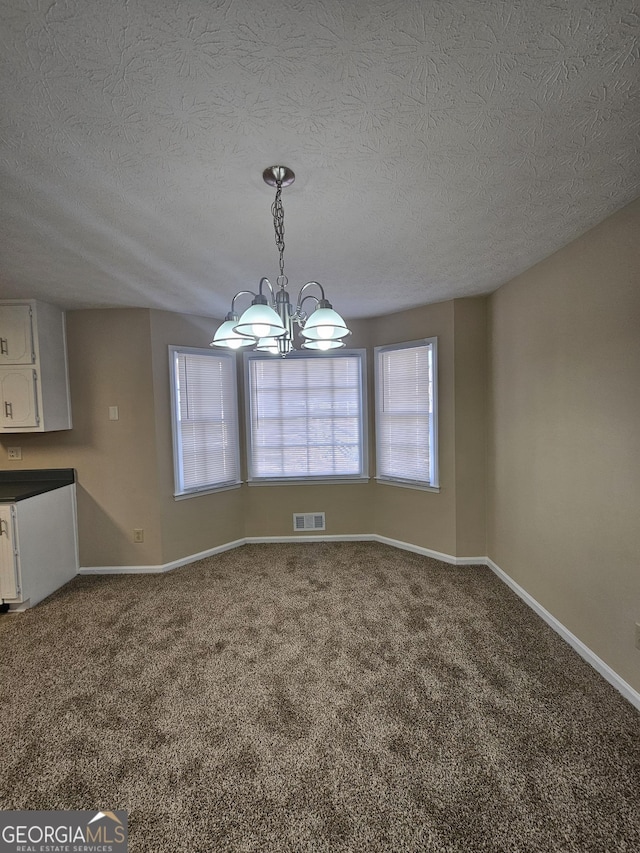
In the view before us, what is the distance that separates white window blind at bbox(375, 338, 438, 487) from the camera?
366cm

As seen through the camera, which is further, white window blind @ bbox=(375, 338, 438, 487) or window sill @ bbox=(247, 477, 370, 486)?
window sill @ bbox=(247, 477, 370, 486)

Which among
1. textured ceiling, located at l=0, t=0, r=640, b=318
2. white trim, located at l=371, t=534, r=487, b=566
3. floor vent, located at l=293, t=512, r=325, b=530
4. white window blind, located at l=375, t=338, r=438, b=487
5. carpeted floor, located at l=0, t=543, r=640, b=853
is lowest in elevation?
carpeted floor, located at l=0, t=543, r=640, b=853

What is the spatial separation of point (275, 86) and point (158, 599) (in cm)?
336

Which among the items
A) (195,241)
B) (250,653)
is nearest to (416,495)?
(250,653)

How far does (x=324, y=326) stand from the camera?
1.64 meters

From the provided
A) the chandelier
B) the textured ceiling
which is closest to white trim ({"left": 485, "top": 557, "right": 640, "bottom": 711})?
the chandelier

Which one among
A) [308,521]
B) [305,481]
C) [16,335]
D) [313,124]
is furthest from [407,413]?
[16,335]

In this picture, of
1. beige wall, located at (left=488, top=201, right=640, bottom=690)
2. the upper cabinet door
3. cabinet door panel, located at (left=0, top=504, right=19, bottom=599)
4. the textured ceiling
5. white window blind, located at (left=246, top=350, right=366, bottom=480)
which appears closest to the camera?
the textured ceiling

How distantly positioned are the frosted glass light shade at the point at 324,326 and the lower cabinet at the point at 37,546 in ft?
9.24

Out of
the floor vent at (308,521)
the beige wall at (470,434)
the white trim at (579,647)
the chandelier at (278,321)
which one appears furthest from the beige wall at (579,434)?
the floor vent at (308,521)

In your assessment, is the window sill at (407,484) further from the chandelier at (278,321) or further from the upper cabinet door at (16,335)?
the upper cabinet door at (16,335)

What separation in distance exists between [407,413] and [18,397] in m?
3.61

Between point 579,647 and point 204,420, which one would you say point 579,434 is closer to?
point 579,647

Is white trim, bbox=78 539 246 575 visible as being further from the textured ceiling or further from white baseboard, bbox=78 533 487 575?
the textured ceiling
